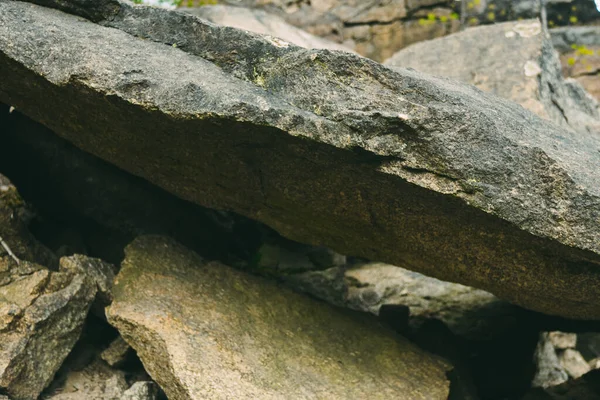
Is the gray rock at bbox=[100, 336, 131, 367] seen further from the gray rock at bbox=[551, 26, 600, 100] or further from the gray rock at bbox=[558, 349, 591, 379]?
the gray rock at bbox=[551, 26, 600, 100]

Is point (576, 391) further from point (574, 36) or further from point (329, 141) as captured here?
point (574, 36)

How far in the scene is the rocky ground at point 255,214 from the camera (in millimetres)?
3027

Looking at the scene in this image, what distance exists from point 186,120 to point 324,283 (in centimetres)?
247

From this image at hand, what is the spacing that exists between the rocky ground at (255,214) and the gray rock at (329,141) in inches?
0.5

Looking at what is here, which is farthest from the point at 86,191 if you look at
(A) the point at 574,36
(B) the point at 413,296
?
(A) the point at 574,36

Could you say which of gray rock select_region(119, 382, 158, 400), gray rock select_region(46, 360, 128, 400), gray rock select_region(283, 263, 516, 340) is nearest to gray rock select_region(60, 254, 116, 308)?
gray rock select_region(46, 360, 128, 400)

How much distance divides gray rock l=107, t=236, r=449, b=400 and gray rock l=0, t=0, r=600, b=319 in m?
0.56

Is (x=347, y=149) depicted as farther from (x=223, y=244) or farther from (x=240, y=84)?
(x=223, y=244)

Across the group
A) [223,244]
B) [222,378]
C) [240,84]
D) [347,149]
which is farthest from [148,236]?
[347,149]

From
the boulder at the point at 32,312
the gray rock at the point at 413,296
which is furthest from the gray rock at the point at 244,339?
the gray rock at the point at 413,296

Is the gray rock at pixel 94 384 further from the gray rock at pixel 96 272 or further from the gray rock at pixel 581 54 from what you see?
the gray rock at pixel 581 54

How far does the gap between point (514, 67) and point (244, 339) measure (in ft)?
12.7

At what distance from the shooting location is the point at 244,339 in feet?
12.6

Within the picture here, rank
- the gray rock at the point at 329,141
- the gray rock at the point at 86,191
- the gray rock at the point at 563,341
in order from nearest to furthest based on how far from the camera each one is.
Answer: the gray rock at the point at 329,141 → the gray rock at the point at 86,191 → the gray rock at the point at 563,341
